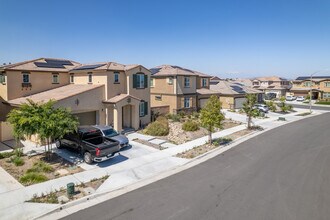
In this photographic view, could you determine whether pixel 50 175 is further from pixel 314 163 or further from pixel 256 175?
pixel 314 163

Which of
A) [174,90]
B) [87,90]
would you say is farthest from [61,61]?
[174,90]

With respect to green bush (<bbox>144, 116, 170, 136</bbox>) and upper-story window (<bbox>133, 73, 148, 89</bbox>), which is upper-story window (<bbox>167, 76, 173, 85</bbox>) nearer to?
upper-story window (<bbox>133, 73, 148, 89</bbox>)

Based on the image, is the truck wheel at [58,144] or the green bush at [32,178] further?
the truck wheel at [58,144]

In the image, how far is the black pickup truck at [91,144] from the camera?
14812mm

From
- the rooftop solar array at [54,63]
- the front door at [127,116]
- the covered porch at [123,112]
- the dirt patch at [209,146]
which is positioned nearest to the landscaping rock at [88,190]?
the dirt patch at [209,146]

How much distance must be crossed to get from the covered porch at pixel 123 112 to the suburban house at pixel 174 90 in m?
5.85

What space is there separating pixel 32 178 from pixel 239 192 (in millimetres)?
10618

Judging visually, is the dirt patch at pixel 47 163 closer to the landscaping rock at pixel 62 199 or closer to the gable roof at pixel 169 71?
the landscaping rock at pixel 62 199

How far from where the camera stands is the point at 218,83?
47625 millimetres

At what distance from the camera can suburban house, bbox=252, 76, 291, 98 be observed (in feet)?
232

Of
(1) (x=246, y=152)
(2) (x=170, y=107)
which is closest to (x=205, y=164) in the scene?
(1) (x=246, y=152)

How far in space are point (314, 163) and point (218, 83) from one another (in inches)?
1295

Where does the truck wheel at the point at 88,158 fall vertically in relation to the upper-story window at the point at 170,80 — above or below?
below

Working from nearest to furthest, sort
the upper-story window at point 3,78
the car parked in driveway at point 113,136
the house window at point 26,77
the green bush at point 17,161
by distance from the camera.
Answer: the green bush at point 17,161 → the car parked in driveway at point 113,136 → the upper-story window at point 3,78 → the house window at point 26,77
